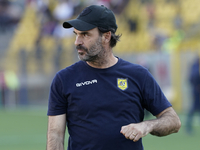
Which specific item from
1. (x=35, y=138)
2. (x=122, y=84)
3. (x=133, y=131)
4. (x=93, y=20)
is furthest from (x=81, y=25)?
(x=35, y=138)

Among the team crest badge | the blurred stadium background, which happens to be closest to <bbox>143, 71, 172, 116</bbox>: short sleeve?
the team crest badge

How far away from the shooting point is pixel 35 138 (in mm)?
11812

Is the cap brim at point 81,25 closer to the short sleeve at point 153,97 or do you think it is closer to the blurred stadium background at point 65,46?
the short sleeve at point 153,97

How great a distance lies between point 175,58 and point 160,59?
2.24 feet

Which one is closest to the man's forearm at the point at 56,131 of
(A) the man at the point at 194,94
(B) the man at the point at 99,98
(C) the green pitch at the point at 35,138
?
(B) the man at the point at 99,98

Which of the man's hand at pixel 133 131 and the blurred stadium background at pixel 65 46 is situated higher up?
the man's hand at pixel 133 131

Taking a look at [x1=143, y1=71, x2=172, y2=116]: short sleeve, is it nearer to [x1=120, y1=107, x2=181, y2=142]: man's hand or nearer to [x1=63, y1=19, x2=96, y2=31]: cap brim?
[x1=120, y1=107, x2=181, y2=142]: man's hand

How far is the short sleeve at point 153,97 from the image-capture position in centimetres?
394

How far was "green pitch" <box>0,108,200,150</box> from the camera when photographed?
10312 mm

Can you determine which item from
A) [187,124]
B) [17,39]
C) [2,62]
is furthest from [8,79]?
[187,124]

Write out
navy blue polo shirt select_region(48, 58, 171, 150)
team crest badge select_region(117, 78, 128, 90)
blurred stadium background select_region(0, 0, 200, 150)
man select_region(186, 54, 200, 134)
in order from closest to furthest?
navy blue polo shirt select_region(48, 58, 171, 150) < team crest badge select_region(117, 78, 128, 90) < man select_region(186, 54, 200, 134) < blurred stadium background select_region(0, 0, 200, 150)

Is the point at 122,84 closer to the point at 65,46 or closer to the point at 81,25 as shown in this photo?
the point at 81,25

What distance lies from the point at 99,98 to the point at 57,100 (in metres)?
0.36

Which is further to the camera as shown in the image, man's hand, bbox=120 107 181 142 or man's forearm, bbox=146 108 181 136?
man's forearm, bbox=146 108 181 136
